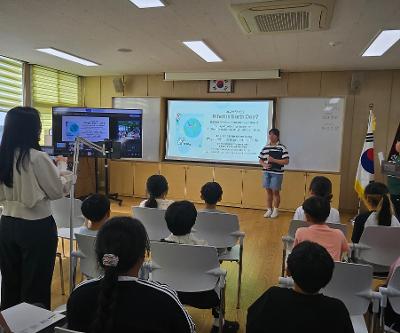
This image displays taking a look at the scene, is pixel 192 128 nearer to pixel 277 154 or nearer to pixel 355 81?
pixel 277 154

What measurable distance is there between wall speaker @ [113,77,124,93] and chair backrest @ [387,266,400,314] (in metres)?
6.58

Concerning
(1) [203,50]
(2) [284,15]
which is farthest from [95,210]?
(1) [203,50]

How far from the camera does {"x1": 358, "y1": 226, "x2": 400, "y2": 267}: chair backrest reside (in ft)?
7.95

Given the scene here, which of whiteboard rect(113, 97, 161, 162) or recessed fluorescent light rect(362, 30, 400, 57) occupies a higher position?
recessed fluorescent light rect(362, 30, 400, 57)

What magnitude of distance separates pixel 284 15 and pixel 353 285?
2560 millimetres

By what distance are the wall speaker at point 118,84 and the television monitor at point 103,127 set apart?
90cm

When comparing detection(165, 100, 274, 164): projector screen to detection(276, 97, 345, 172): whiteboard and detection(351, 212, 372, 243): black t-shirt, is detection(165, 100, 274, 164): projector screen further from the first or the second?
detection(351, 212, 372, 243): black t-shirt

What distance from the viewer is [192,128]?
276 inches

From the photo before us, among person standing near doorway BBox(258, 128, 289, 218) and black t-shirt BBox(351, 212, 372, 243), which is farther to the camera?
person standing near doorway BBox(258, 128, 289, 218)

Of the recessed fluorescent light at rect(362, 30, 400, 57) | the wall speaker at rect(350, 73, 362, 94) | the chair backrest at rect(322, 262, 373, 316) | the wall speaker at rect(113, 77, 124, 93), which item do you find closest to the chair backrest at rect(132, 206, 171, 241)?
the chair backrest at rect(322, 262, 373, 316)

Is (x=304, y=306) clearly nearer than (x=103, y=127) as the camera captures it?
Yes

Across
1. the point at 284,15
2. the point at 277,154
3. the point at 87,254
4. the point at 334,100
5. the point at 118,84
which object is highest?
the point at 284,15

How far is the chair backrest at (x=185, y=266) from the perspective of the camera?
1943mm

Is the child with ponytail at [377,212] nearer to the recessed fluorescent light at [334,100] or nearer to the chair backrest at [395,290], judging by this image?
the chair backrest at [395,290]
